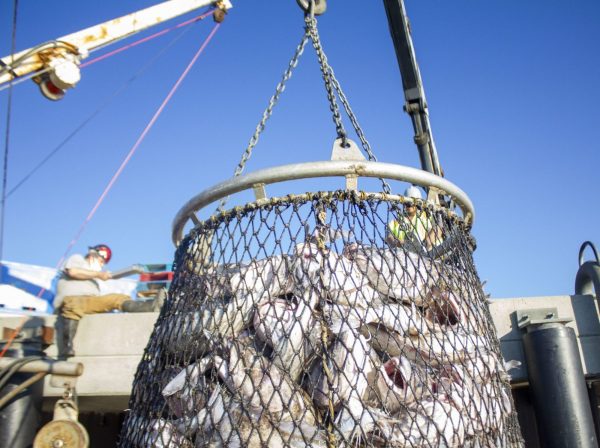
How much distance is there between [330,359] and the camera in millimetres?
1926

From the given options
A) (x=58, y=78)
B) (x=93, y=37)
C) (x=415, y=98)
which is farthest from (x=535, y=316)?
(x=93, y=37)

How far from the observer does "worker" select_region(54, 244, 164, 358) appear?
4723 mm

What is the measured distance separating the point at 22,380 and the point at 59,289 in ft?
6.02

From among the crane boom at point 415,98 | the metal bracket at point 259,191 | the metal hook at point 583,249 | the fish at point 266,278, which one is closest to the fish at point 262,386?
the fish at point 266,278

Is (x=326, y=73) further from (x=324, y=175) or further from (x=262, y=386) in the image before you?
(x=262, y=386)

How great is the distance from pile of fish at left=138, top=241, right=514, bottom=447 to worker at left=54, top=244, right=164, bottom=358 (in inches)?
111

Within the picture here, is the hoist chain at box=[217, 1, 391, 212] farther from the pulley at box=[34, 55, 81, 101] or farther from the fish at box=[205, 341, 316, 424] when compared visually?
the pulley at box=[34, 55, 81, 101]

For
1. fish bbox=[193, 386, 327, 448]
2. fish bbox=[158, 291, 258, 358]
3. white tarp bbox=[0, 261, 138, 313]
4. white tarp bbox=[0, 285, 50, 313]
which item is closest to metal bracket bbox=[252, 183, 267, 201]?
fish bbox=[158, 291, 258, 358]

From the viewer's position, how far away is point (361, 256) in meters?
2.17

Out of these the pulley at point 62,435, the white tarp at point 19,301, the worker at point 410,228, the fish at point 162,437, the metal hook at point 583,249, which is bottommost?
the pulley at point 62,435

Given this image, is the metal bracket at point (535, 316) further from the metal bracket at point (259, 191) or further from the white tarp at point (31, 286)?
the white tarp at point (31, 286)

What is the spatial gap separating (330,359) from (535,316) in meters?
2.88

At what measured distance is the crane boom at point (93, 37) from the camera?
7.12m

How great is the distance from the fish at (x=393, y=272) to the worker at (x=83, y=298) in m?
3.15
